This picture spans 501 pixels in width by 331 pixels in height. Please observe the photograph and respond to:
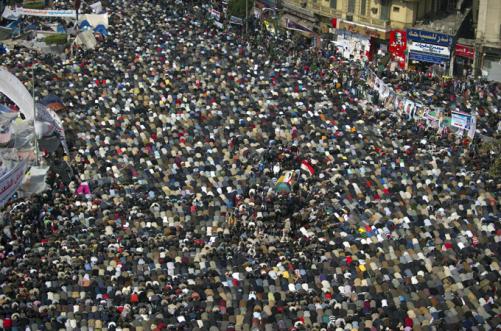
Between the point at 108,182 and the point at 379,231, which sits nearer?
the point at 379,231

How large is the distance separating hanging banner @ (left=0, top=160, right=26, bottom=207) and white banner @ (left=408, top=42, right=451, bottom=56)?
28.3 meters

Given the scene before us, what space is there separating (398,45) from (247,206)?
22778 millimetres

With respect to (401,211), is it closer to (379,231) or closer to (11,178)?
(379,231)

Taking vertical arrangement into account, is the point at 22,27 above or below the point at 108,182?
above

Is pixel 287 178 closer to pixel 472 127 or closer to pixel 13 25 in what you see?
pixel 472 127

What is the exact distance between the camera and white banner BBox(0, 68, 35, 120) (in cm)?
4856

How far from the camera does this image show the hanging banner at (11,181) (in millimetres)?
40906

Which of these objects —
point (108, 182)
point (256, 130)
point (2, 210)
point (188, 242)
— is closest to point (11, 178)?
point (2, 210)

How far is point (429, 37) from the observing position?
59156 millimetres

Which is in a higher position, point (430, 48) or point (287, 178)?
point (430, 48)

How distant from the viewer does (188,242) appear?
39.9 m

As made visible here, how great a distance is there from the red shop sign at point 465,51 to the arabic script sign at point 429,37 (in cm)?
80

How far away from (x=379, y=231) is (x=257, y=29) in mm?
29475

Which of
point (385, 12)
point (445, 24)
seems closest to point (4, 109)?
point (385, 12)
